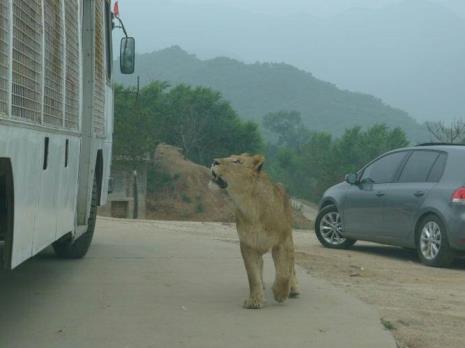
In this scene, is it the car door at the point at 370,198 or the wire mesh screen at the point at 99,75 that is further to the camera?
the car door at the point at 370,198

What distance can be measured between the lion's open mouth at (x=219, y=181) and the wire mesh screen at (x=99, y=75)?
2499 millimetres

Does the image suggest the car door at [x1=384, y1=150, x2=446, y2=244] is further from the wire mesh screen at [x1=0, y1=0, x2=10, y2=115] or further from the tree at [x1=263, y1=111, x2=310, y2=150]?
the tree at [x1=263, y1=111, x2=310, y2=150]

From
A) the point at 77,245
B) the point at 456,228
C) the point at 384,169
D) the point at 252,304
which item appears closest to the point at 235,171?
the point at 252,304

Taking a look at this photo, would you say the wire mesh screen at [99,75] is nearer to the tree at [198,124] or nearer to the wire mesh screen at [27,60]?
the wire mesh screen at [27,60]

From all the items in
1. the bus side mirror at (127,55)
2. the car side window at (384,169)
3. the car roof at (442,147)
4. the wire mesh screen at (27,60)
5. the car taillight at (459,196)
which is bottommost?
the car taillight at (459,196)

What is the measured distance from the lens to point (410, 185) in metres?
11.9

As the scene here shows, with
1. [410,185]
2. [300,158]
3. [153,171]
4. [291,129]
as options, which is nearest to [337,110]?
[291,129]

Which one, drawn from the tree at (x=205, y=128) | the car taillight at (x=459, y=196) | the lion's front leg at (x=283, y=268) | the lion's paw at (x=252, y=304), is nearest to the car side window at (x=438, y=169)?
the car taillight at (x=459, y=196)

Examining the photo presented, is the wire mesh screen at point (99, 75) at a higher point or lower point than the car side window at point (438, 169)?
higher

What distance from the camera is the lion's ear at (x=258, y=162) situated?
721cm

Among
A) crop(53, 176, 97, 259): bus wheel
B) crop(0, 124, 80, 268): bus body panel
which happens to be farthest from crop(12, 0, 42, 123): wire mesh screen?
crop(53, 176, 97, 259): bus wheel

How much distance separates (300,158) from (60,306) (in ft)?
203

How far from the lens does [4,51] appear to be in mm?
4809

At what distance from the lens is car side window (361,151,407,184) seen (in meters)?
12.5
